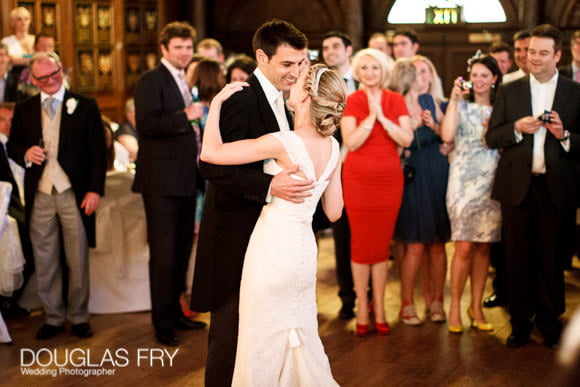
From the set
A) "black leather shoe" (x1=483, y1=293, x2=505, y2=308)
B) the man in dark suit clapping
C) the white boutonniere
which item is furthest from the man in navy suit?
the white boutonniere

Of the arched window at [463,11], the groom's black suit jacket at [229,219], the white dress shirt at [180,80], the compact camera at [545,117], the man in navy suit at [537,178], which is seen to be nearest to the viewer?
the groom's black suit jacket at [229,219]

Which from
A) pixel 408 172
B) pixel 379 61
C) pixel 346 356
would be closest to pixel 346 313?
pixel 346 356

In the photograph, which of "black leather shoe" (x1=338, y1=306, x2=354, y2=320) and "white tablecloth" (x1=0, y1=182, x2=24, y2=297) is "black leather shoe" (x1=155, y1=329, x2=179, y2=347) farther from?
"black leather shoe" (x1=338, y1=306, x2=354, y2=320)

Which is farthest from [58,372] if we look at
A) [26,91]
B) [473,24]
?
[473,24]

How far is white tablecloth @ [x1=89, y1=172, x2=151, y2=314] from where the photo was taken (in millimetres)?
5559

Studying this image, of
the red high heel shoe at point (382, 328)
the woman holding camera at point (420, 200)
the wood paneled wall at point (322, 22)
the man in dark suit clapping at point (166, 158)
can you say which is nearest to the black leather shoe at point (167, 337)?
the man in dark suit clapping at point (166, 158)

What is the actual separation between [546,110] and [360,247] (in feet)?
4.49

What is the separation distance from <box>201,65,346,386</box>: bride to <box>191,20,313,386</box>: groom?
0.34ft

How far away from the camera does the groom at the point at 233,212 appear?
10.7 ft

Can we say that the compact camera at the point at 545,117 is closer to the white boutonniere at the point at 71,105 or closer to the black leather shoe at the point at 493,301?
the black leather shoe at the point at 493,301

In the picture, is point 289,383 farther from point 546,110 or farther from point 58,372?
point 546,110

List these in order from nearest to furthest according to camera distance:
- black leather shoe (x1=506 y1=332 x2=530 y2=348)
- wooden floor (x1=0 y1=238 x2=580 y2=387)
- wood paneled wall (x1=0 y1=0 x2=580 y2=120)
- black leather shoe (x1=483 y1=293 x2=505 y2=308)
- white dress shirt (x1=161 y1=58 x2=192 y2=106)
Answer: wooden floor (x1=0 y1=238 x2=580 y2=387), black leather shoe (x1=506 y1=332 x2=530 y2=348), white dress shirt (x1=161 y1=58 x2=192 y2=106), black leather shoe (x1=483 y1=293 x2=505 y2=308), wood paneled wall (x1=0 y1=0 x2=580 y2=120)

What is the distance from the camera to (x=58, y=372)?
4.37 metres

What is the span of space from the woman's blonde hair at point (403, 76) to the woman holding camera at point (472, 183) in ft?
1.17
